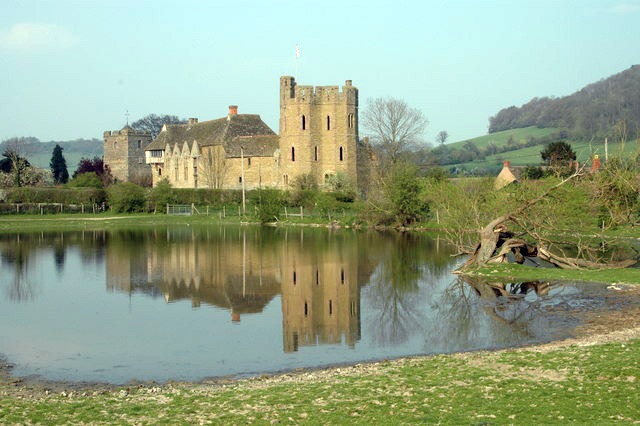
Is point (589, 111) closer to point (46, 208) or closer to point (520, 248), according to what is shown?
point (46, 208)

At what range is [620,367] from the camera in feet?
42.4

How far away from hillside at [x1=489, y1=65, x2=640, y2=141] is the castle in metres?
36.6

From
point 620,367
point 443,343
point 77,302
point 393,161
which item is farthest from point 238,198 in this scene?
point 620,367

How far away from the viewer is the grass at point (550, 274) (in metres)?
25.1

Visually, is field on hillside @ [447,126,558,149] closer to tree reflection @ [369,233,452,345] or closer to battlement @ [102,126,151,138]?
battlement @ [102,126,151,138]

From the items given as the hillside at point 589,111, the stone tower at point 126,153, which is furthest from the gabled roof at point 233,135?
the hillside at point 589,111

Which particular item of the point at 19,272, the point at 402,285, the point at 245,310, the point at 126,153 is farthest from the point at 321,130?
the point at 245,310

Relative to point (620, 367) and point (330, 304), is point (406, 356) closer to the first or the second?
point (620, 367)

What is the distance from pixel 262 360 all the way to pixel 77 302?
1052cm

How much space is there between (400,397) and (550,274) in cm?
1570

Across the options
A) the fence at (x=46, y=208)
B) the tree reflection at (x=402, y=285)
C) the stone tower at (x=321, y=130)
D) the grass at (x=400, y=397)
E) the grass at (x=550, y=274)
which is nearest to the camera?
the grass at (x=400, y=397)

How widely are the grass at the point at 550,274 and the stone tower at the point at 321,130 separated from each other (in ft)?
142

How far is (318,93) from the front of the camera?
71000 mm

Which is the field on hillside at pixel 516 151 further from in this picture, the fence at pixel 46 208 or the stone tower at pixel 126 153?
the fence at pixel 46 208
